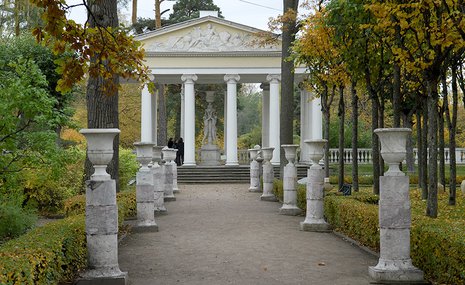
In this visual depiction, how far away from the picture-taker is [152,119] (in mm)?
47812

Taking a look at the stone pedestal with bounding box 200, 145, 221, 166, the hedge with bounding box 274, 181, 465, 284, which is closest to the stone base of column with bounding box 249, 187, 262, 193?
the hedge with bounding box 274, 181, 465, 284

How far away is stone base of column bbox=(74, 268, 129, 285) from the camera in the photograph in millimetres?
8875

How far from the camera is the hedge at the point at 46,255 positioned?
6762 mm

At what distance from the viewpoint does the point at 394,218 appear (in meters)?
9.30

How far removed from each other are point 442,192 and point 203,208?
27.3ft

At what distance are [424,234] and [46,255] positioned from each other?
5132 millimetres

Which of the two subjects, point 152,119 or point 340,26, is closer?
point 340,26

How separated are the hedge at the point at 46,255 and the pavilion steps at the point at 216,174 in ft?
91.4

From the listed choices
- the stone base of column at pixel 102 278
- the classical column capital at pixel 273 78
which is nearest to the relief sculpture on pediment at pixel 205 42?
the classical column capital at pixel 273 78

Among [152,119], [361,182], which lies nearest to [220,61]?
[152,119]

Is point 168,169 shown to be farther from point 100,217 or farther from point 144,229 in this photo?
point 100,217

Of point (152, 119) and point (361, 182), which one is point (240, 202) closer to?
point (361, 182)

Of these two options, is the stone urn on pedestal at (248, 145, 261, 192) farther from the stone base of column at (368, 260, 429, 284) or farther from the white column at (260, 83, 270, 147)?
the stone base of column at (368, 260, 429, 284)

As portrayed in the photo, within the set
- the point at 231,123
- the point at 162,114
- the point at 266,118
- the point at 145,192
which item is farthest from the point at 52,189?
the point at 266,118
